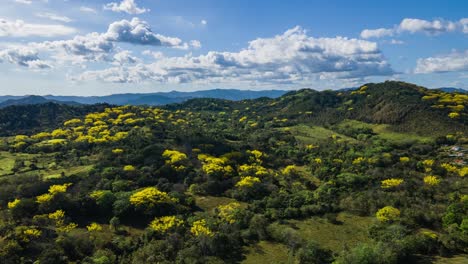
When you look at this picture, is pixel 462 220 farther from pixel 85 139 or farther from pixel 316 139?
pixel 85 139

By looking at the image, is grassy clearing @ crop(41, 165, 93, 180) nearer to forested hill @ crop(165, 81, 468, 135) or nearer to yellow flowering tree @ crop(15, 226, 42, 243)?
yellow flowering tree @ crop(15, 226, 42, 243)

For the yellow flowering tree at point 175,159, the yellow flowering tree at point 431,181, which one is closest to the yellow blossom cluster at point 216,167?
the yellow flowering tree at point 175,159

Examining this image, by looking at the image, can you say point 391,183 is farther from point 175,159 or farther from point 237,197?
point 175,159

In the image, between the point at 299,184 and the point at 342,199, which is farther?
the point at 299,184

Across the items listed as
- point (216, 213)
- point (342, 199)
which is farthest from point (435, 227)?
point (216, 213)

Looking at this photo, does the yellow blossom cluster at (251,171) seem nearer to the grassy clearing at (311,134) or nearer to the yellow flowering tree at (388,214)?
the yellow flowering tree at (388,214)

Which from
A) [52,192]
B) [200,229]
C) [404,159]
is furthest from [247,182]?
[404,159]
